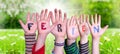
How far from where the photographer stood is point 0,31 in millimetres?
2467

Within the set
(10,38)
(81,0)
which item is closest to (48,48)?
(10,38)

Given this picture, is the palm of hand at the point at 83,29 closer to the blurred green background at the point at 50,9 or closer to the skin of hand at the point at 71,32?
the skin of hand at the point at 71,32

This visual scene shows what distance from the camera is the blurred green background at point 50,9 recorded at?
247 cm

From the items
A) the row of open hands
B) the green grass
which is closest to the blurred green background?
the green grass

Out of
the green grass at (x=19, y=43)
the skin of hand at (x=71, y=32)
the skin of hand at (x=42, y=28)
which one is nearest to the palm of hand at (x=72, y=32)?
the skin of hand at (x=71, y=32)

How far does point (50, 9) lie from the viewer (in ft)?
8.18

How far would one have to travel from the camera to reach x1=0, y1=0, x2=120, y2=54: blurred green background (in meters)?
2.47

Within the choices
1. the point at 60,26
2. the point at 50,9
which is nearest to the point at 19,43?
the point at 50,9

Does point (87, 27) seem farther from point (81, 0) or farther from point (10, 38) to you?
point (10, 38)

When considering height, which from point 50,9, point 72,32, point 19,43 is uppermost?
point 50,9

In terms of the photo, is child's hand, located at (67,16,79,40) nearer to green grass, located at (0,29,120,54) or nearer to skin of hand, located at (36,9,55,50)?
→ skin of hand, located at (36,9,55,50)

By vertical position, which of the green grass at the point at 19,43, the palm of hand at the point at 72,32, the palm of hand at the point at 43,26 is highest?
the palm of hand at the point at 43,26

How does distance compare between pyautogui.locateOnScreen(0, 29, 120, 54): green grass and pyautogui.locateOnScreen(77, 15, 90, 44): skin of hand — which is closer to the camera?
pyautogui.locateOnScreen(77, 15, 90, 44): skin of hand

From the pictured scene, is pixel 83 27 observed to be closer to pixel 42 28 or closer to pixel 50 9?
pixel 42 28
